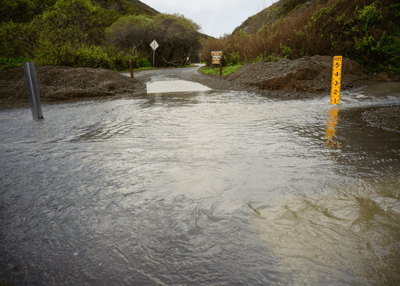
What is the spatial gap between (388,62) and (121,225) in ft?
44.5

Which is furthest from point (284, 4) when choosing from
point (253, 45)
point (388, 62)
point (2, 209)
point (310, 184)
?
point (2, 209)

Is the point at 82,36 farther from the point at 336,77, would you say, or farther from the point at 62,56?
the point at 336,77

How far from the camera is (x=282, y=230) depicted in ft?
6.86

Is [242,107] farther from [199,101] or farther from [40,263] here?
[40,263]

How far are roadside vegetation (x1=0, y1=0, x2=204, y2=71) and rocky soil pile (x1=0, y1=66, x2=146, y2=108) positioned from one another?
2.35 meters

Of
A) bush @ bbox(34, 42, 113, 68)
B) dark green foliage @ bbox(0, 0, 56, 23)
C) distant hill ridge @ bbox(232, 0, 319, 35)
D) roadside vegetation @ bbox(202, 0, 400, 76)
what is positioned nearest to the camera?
roadside vegetation @ bbox(202, 0, 400, 76)

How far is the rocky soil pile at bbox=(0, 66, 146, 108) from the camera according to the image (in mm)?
9375

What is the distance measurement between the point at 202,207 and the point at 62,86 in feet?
32.3

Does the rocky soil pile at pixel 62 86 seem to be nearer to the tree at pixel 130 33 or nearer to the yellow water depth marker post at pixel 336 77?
the yellow water depth marker post at pixel 336 77

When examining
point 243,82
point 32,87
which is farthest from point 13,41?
point 243,82

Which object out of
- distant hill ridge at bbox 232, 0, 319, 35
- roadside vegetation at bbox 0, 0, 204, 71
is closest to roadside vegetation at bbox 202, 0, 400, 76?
distant hill ridge at bbox 232, 0, 319, 35

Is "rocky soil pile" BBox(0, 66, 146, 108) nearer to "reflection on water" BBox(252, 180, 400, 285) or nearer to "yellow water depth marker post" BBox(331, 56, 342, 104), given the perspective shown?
"yellow water depth marker post" BBox(331, 56, 342, 104)

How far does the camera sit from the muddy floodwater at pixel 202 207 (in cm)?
175

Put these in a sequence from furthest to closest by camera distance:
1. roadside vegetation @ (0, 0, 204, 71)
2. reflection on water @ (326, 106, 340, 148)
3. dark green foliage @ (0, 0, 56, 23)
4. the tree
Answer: the tree → dark green foliage @ (0, 0, 56, 23) → roadside vegetation @ (0, 0, 204, 71) → reflection on water @ (326, 106, 340, 148)
